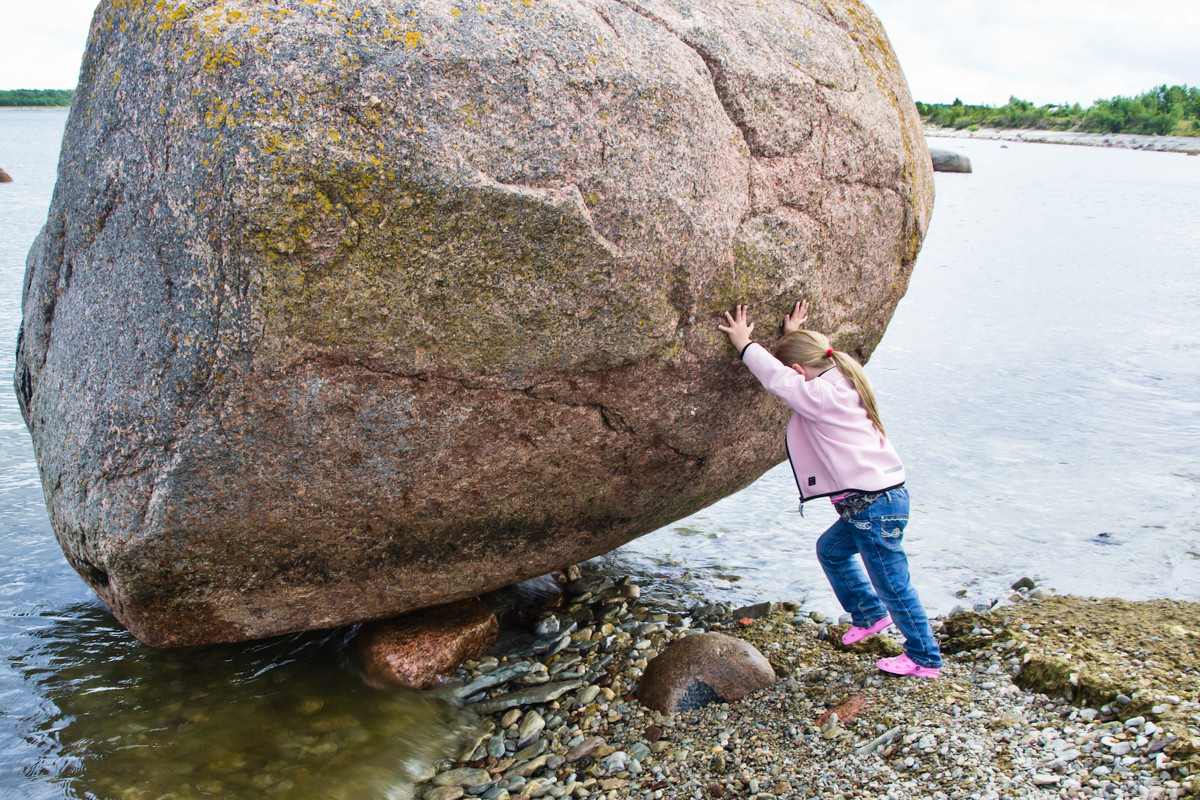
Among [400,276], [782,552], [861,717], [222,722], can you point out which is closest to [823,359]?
[861,717]

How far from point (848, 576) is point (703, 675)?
72 cm

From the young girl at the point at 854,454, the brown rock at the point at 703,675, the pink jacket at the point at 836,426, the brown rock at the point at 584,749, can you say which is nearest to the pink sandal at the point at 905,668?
the young girl at the point at 854,454

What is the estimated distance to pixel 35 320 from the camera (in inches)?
143

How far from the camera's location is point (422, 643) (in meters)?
3.96

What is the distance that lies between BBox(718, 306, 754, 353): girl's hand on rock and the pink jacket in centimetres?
3

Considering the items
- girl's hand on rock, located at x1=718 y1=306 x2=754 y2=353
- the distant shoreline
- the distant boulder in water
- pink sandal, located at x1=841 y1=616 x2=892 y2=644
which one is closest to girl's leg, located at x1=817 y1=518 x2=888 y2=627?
pink sandal, located at x1=841 y1=616 x2=892 y2=644

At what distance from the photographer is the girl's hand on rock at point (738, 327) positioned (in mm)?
3428

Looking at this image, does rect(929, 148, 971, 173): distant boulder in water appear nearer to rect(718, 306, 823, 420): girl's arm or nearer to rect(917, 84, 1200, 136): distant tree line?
rect(917, 84, 1200, 136): distant tree line

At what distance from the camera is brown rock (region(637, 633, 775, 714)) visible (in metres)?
3.56

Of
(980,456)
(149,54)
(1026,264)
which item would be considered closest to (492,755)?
(149,54)

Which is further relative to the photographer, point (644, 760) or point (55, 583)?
point (55, 583)

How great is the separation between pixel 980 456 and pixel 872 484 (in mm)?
3499

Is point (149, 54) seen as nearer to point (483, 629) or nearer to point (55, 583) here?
point (483, 629)

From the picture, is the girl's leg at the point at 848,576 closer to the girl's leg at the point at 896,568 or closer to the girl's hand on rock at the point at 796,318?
the girl's leg at the point at 896,568
